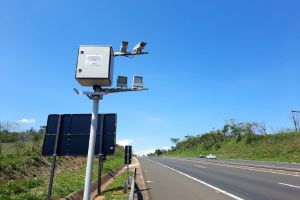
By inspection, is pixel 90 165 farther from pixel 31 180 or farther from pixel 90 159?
pixel 31 180

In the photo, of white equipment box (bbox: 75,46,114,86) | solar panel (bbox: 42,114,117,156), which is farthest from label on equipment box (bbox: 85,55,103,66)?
solar panel (bbox: 42,114,117,156)

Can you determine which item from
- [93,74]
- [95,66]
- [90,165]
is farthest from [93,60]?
[90,165]

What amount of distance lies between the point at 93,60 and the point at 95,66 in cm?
13

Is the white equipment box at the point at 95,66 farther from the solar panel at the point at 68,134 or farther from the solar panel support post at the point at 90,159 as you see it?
the solar panel at the point at 68,134

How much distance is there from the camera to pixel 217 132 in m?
99.9

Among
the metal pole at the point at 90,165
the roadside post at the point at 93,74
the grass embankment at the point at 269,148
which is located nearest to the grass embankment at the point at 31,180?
the metal pole at the point at 90,165

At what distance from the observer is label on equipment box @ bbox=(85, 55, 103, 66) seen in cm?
641

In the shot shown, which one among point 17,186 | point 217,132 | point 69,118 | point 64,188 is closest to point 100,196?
point 64,188

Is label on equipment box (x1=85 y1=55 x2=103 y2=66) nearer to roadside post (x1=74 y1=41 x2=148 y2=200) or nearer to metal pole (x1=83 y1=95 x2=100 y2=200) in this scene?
roadside post (x1=74 y1=41 x2=148 y2=200)

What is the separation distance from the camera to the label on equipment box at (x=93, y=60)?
641 cm

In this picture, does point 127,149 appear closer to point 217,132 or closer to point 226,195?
point 226,195

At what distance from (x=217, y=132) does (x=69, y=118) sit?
3702 inches

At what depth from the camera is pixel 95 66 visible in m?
6.39

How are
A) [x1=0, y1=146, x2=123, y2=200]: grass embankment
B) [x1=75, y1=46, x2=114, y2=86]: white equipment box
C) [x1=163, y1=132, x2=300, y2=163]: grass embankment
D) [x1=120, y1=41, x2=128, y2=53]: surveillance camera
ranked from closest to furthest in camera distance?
Result: [x1=75, y1=46, x2=114, y2=86]: white equipment box
[x1=120, y1=41, x2=128, y2=53]: surveillance camera
[x1=0, y1=146, x2=123, y2=200]: grass embankment
[x1=163, y1=132, x2=300, y2=163]: grass embankment
